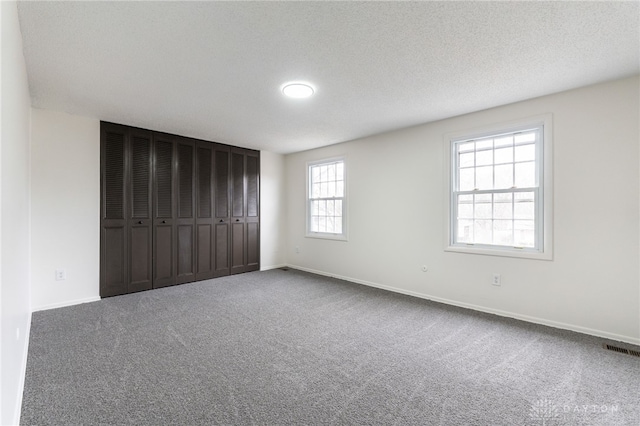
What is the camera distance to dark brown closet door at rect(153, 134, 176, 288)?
14.6 feet

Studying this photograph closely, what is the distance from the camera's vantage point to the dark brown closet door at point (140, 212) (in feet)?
13.8

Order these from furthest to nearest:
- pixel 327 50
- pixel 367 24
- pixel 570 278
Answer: pixel 570 278
pixel 327 50
pixel 367 24

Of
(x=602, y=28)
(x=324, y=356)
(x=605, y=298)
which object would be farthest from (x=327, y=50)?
(x=605, y=298)

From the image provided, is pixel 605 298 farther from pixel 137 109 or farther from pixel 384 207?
pixel 137 109

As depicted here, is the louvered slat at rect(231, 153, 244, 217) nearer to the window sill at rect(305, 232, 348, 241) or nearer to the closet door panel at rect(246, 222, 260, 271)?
the closet door panel at rect(246, 222, 260, 271)

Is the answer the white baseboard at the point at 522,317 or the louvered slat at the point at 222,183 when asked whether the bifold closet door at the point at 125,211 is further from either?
the white baseboard at the point at 522,317

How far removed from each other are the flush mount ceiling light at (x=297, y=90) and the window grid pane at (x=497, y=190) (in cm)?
204

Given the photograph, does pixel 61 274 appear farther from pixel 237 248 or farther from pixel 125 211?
pixel 237 248

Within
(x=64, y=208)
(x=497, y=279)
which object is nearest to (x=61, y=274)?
(x=64, y=208)

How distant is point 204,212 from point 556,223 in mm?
4753

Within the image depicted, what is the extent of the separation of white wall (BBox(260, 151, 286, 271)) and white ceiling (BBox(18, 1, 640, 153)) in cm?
237

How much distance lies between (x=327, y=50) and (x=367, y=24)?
0.39 meters

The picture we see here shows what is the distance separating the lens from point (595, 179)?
280 centimetres

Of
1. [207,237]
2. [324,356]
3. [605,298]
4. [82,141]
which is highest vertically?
[82,141]
